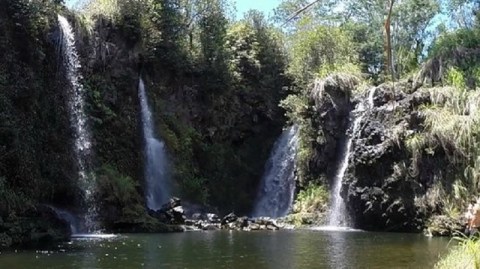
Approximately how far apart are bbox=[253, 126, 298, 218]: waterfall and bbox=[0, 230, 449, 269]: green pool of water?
1187 cm

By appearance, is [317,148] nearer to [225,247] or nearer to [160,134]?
[160,134]

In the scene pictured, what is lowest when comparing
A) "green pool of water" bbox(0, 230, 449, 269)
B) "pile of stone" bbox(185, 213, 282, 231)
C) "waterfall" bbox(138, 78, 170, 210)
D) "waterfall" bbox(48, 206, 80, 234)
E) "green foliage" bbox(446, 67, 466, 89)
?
"green pool of water" bbox(0, 230, 449, 269)

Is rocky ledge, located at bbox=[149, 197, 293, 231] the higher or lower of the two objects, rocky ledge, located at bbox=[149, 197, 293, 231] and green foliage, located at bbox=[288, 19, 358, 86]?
the lower

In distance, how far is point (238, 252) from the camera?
17891 millimetres

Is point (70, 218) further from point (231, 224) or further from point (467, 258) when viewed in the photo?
point (467, 258)

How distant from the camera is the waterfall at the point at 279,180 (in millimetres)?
35469

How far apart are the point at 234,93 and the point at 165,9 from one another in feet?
22.7

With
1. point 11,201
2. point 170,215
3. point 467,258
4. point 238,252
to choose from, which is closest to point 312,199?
point 170,215

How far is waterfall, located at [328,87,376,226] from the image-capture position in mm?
30547

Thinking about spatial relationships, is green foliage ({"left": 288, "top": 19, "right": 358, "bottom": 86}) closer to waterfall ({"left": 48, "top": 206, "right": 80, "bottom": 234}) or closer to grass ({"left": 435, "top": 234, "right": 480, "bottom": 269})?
waterfall ({"left": 48, "top": 206, "right": 80, "bottom": 234})

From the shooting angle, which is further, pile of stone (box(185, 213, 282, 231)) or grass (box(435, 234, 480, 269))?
pile of stone (box(185, 213, 282, 231))

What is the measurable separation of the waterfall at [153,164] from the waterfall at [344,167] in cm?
918

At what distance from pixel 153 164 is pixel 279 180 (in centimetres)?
797

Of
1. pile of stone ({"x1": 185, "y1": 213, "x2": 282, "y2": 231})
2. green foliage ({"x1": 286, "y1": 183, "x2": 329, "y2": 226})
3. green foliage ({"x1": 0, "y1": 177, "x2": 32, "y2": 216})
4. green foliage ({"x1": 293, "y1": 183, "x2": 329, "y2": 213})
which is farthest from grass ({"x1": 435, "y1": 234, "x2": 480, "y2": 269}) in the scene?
green foliage ({"x1": 293, "y1": 183, "x2": 329, "y2": 213})
